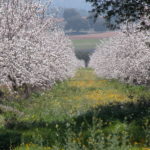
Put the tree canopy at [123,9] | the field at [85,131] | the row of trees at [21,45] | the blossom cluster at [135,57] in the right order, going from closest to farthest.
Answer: the field at [85,131], the tree canopy at [123,9], the row of trees at [21,45], the blossom cluster at [135,57]

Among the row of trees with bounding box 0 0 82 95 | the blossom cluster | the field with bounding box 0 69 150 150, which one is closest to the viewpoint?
the field with bounding box 0 69 150 150

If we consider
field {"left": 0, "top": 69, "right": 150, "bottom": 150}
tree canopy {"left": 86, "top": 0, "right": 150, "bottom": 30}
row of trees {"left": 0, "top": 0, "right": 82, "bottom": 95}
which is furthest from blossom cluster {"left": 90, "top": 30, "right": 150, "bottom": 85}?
field {"left": 0, "top": 69, "right": 150, "bottom": 150}

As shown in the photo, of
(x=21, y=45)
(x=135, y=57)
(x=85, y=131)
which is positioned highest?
(x=21, y=45)

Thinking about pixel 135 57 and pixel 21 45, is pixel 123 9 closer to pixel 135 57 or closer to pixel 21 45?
pixel 21 45

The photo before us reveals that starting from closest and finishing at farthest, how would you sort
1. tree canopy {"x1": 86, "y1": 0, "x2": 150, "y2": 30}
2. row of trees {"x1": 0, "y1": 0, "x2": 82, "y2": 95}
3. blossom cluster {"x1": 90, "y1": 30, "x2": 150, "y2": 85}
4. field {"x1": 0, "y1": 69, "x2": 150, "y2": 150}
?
field {"x1": 0, "y1": 69, "x2": 150, "y2": 150} → tree canopy {"x1": 86, "y1": 0, "x2": 150, "y2": 30} → row of trees {"x1": 0, "y1": 0, "x2": 82, "y2": 95} → blossom cluster {"x1": 90, "y1": 30, "x2": 150, "y2": 85}

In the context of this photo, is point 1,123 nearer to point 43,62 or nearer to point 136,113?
point 136,113

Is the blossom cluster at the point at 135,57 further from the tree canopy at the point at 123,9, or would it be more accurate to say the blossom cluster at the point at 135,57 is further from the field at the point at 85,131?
the field at the point at 85,131

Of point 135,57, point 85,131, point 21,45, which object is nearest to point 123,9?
point 85,131

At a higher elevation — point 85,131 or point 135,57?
point 85,131

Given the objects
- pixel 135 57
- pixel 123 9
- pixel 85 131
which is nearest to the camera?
pixel 85 131

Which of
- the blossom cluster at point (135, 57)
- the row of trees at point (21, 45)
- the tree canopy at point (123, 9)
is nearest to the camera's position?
the tree canopy at point (123, 9)

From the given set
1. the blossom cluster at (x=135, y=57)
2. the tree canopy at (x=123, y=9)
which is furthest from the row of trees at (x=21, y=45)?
the blossom cluster at (x=135, y=57)

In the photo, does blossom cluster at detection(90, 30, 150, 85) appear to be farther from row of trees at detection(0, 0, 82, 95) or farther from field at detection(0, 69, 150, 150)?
field at detection(0, 69, 150, 150)

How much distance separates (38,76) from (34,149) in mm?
15189
